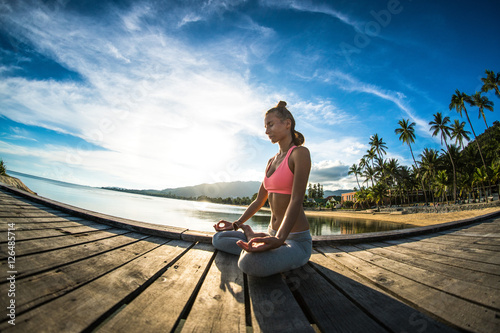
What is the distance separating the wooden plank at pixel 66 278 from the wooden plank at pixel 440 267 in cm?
268

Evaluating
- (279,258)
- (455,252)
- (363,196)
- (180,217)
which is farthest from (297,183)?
(363,196)

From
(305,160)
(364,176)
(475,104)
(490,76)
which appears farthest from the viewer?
(364,176)

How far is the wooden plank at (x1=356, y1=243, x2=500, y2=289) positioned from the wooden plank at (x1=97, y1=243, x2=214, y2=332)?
205 cm

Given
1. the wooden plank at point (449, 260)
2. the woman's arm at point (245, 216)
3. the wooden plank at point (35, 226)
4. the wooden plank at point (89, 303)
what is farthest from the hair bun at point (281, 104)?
the wooden plank at point (35, 226)

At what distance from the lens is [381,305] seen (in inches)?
42.7

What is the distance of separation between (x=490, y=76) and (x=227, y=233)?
42.2 metres

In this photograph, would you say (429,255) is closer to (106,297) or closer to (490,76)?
(106,297)

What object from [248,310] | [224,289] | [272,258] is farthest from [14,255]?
[272,258]

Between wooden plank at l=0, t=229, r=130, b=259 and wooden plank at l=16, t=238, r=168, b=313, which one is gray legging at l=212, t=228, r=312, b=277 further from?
wooden plank at l=0, t=229, r=130, b=259

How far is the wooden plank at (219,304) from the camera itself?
2.93 feet

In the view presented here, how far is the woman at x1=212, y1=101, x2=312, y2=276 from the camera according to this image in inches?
52.9

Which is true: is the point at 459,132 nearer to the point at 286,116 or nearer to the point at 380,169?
the point at 380,169

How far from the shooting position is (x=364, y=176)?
5281 cm

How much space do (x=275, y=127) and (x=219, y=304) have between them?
5.33 ft
